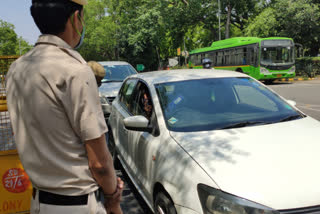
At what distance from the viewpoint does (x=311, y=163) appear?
217 cm

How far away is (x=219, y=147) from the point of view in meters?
2.45

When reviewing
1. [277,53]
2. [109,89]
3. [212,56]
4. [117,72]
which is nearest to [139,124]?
[109,89]

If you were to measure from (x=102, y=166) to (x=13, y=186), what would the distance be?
1868 millimetres

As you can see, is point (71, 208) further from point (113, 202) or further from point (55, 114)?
point (55, 114)

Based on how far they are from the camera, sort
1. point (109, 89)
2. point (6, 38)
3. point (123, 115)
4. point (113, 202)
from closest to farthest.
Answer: point (113, 202) < point (123, 115) < point (109, 89) < point (6, 38)

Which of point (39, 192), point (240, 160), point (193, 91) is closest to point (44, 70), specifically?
point (39, 192)

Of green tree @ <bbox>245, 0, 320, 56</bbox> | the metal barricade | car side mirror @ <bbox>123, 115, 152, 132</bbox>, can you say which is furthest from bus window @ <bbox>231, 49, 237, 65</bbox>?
A: the metal barricade

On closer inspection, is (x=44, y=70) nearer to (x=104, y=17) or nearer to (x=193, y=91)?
(x=193, y=91)

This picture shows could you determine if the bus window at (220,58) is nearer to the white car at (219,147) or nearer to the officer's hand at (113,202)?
the white car at (219,147)

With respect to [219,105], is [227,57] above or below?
above

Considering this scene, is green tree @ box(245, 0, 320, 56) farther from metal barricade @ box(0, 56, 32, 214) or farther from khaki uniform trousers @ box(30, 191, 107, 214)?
khaki uniform trousers @ box(30, 191, 107, 214)

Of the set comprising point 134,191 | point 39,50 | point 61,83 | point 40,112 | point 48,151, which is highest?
point 39,50

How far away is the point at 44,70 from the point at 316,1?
1159 inches

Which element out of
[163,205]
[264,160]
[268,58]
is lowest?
[163,205]
